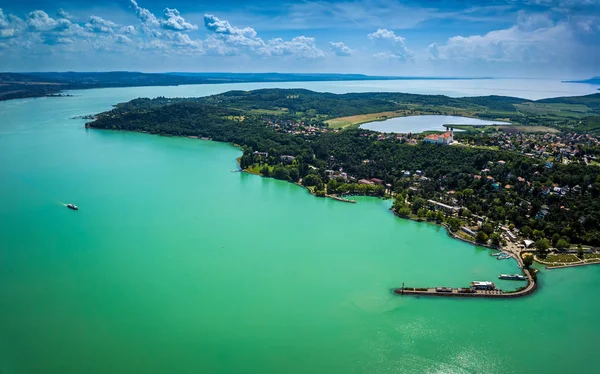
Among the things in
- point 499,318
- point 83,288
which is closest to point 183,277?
point 83,288

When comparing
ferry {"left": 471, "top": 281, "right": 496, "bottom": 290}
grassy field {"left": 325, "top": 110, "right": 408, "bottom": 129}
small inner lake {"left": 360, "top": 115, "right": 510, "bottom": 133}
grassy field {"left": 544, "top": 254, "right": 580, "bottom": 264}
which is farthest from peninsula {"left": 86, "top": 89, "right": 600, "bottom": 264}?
ferry {"left": 471, "top": 281, "right": 496, "bottom": 290}

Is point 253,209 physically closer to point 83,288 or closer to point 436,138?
point 83,288

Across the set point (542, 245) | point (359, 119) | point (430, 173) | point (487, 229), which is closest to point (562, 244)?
point (542, 245)

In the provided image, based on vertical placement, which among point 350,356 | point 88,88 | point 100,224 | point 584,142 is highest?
point 88,88

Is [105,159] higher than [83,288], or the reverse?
[105,159]

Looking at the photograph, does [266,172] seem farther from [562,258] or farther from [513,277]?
[562,258]

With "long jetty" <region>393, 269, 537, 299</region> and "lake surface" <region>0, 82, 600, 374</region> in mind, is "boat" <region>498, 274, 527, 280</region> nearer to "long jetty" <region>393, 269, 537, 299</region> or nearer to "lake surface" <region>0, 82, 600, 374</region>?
"lake surface" <region>0, 82, 600, 374</region>
